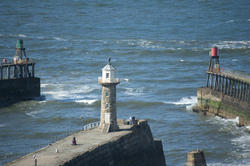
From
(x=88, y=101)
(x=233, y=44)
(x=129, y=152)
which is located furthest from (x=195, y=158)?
(x=233, y=44)

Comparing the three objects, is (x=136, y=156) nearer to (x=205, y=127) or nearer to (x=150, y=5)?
(x=205, y=127)

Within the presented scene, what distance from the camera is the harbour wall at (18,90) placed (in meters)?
79.1

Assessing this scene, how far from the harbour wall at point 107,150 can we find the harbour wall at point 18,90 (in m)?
26.8

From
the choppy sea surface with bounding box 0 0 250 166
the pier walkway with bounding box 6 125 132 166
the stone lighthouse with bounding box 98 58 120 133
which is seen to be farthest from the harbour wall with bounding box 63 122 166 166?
the choppy sea surface with bounding box 0 0 250 166

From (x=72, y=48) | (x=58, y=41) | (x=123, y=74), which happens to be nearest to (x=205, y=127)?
(x=123, y=74)

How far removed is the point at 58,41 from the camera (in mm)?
125438

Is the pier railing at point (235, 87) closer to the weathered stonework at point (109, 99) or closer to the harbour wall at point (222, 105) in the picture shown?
the harbour wall at point (222, 105)

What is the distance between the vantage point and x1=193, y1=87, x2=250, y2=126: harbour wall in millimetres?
69438

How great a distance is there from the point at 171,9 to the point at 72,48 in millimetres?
57248

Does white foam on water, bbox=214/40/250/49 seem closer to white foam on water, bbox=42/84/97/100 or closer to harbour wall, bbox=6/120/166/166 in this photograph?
white foam on water, bbox=42/84/97/100

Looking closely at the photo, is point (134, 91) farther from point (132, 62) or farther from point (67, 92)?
point (132, 62)

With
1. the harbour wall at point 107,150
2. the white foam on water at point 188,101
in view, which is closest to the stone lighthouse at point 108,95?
the harbour wall at point 107,150

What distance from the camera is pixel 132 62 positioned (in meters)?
106

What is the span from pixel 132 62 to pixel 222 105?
112 feet
